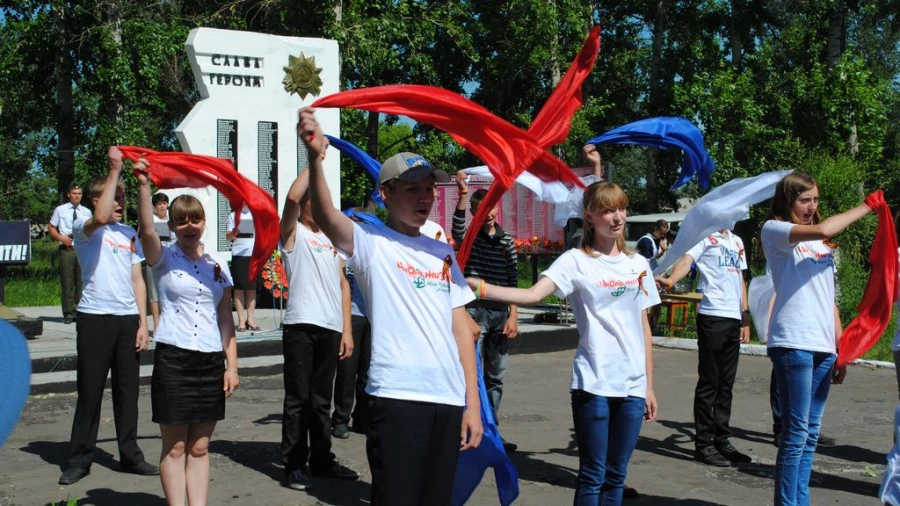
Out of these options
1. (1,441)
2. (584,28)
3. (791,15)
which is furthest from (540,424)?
(791,15)

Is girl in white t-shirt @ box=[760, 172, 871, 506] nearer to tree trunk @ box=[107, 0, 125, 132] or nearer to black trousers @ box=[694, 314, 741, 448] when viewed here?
black trousers @ box=[694, 314, 741, 448]

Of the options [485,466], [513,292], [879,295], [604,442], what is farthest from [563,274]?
[879,295]

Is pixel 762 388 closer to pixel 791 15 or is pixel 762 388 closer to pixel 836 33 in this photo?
pixel 836 33

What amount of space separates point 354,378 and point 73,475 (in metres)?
2.27

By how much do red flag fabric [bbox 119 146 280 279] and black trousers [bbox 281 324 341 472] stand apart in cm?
95

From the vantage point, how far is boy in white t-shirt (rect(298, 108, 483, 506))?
3982mm

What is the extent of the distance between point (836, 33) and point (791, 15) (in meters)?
9.87

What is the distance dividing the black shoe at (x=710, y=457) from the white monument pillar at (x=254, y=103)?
914 centimetres

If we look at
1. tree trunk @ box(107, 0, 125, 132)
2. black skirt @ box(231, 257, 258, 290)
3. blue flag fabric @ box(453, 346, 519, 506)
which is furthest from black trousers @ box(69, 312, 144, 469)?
tree trunk @ box(107, 0, 125, 132)

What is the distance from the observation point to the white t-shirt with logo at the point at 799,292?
574 centimetres

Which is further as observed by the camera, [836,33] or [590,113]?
[590,113]

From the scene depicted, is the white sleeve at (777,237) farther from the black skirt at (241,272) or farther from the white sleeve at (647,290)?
the black skirt at (241,272)

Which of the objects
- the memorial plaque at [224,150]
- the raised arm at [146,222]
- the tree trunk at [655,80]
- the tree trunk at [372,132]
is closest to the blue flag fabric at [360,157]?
the raised arm at [146,222]

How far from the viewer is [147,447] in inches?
313
